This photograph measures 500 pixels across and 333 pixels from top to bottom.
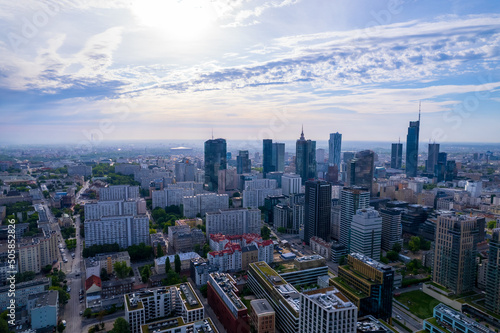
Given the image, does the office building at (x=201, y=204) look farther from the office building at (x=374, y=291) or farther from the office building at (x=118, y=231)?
the office building at (x=374, y=291)

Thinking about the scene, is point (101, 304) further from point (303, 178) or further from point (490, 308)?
point (303, 178)

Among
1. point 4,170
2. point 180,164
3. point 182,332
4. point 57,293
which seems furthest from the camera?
point 180,164

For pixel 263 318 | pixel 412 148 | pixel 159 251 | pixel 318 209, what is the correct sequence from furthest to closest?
pixel 412 148
pixel 318 209
pixel 159 251
pixel 263 318

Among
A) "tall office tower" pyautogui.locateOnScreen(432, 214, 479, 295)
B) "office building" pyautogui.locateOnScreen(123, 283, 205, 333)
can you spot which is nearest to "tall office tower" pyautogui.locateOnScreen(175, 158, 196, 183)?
"office building" pyautogui.locateOnScreen(123, 283, 205, 333)

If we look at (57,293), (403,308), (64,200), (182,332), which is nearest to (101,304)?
(57,293)

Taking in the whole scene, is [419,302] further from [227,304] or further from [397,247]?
[227,304]

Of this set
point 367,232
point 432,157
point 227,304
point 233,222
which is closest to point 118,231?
point 233,222

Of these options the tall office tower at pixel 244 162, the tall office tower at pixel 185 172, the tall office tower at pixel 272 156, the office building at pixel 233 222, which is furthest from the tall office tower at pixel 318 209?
the tall office tower at pixel 185 172
